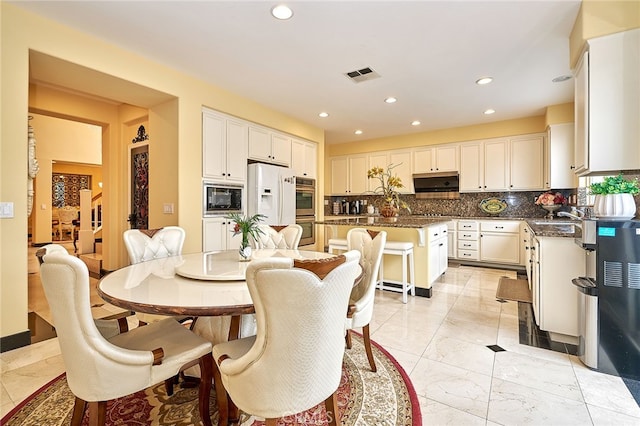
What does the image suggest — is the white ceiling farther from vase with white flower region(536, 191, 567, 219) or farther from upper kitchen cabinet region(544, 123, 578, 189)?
vase with white flower region(536, 191, 567, 219)

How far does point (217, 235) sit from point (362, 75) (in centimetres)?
267

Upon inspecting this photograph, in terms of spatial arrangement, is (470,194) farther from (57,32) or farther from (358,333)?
(57,32)

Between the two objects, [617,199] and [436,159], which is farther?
[436,159]

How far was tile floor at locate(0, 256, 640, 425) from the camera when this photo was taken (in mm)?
1599

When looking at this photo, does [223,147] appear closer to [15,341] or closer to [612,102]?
[15,341]

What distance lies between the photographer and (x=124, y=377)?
120 cm

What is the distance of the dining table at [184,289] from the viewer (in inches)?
47.6

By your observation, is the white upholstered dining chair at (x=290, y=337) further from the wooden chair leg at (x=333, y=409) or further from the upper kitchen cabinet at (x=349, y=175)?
the upper kitchen cabinet at (x=349, y=175)

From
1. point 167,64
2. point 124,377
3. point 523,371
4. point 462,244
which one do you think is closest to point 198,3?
point 167,64

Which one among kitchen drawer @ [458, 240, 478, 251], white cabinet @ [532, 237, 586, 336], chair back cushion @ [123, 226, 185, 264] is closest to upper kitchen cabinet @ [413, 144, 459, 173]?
kitchen drawer @ [458, 240, 478, 251]

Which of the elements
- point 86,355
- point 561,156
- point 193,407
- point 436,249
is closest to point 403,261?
point 436,249

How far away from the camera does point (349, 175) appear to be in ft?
23.2

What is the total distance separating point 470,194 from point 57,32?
6.34m

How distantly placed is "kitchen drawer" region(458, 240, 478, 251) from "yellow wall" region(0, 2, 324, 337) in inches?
114
